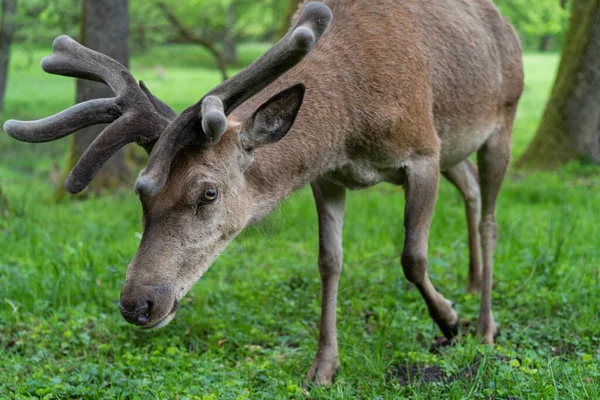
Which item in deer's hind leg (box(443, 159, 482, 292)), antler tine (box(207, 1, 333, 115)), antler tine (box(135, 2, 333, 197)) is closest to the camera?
antler tine (box(135, 2, 333, 197))

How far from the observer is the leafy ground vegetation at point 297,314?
4.21 meters

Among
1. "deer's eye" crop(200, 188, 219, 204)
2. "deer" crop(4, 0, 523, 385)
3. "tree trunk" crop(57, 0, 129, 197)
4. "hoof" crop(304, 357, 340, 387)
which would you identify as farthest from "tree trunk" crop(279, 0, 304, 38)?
"deer's eye" crop(200, 188, 219, 204)

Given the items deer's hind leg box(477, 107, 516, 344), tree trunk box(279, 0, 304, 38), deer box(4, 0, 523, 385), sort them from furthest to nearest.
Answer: tree trunk box(279, 0, 304, 38) → deer's hind leg box(477, 107, 516, 344) → deer box(4, 0, 523, 385)

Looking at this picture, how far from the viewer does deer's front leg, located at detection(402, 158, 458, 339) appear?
4.78 meters

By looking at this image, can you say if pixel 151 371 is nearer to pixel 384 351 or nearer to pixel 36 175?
pixel 384 351

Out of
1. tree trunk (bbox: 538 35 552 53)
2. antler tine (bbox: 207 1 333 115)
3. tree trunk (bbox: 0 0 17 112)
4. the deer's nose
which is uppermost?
antler tine (bbox: 207 1 333 115)

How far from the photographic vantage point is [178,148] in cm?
364

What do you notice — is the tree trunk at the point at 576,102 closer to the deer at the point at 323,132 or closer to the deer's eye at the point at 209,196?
the deer at the point at 323,132

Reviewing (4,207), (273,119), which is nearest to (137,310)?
(273,119)

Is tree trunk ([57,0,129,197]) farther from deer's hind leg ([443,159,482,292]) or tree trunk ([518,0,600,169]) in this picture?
tree trunk ([518,0,600,169])

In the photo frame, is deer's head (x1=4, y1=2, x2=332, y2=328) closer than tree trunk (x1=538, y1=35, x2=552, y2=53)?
Yes

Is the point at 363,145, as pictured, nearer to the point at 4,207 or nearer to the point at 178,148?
the point at 178,148

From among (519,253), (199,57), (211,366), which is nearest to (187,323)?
(211,366)

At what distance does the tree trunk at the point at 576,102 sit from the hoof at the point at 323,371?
7.43m
